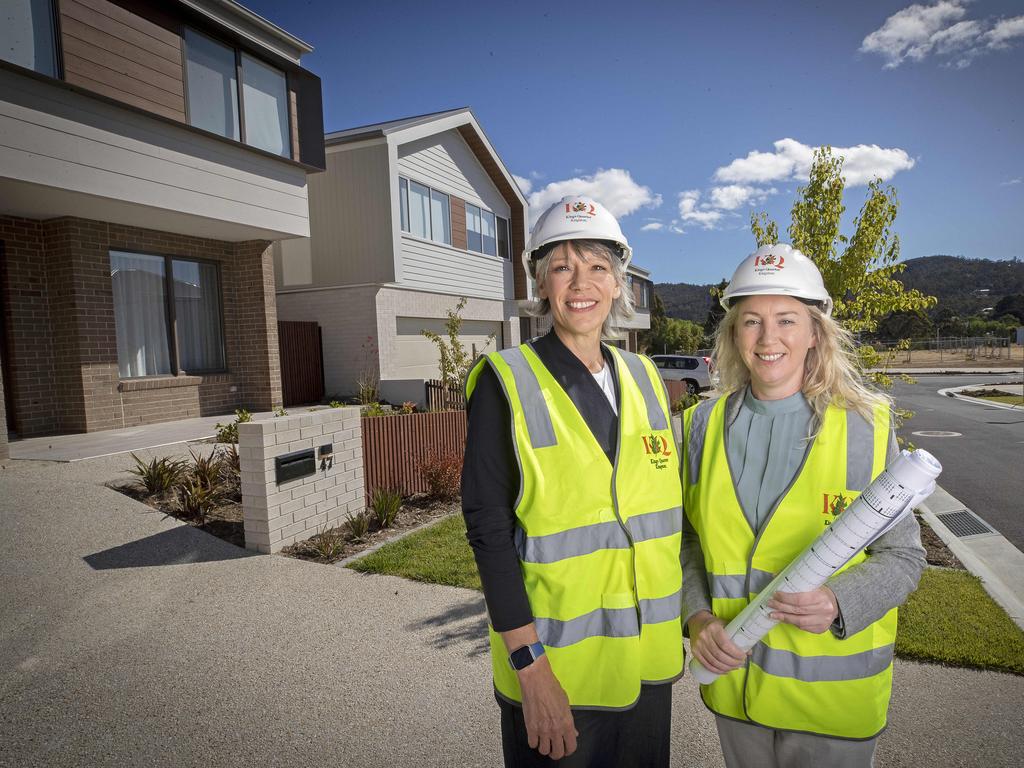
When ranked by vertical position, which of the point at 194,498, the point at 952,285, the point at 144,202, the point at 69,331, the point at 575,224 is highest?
the point at 952,285

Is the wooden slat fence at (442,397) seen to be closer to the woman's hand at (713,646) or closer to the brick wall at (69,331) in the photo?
the brick wall at (69,331)

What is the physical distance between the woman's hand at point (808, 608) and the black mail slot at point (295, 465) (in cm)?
517

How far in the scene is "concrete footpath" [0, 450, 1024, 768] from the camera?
3059 millimetres

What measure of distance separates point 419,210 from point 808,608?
55.9ft

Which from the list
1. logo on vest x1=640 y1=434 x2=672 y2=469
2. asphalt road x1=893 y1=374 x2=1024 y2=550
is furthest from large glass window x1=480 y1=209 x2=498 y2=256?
logo on vest x1=640 y1=434 x2=672 y2=469

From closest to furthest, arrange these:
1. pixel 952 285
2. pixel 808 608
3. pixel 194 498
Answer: pixel 808 608
pixel 194 498
pixel 952 285

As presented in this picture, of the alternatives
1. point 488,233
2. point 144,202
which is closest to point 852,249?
point 144,202

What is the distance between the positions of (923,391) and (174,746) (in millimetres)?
30547

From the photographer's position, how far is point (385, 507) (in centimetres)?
676

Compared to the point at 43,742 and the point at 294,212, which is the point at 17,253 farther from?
the point at 43,742

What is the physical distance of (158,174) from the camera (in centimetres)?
945

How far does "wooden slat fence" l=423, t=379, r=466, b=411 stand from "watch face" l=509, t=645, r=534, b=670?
9.83 meters

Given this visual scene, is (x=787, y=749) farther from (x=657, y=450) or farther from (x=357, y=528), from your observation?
(x=357, y=528)

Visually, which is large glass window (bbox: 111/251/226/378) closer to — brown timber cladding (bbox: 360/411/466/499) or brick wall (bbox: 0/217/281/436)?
brick wall (bbox: 0/217/281/436)
